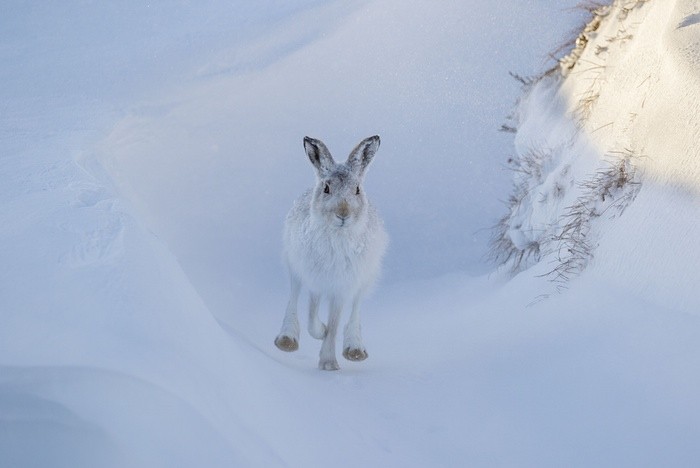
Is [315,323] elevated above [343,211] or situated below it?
below

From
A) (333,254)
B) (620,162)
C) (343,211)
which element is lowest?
(333,254)

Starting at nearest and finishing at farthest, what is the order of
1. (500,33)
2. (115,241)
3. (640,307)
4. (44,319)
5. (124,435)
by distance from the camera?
(124,435) < (44,319) < (115,241) < (640,307) < (500,33)

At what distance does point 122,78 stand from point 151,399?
973cm

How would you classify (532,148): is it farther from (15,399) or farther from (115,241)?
(15,399)

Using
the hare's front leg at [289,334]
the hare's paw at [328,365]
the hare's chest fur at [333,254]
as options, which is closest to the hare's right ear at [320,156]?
the hare's chest fur at [333,254]

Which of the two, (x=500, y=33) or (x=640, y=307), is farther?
(x=500, y=33)

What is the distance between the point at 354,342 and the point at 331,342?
0.25 m

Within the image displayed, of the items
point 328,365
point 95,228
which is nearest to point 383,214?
point 328,365

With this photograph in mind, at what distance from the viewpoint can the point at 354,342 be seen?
6695 millimetres

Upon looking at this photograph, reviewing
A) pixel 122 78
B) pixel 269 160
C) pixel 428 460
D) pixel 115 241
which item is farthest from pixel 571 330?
pixel 122 78

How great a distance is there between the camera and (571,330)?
5.71m

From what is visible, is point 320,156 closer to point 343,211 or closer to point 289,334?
point 343,211

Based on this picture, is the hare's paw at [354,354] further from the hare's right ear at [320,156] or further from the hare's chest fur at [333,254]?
the hare's right ear at [320,156]

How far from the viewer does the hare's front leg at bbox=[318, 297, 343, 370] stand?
6.44 metres
